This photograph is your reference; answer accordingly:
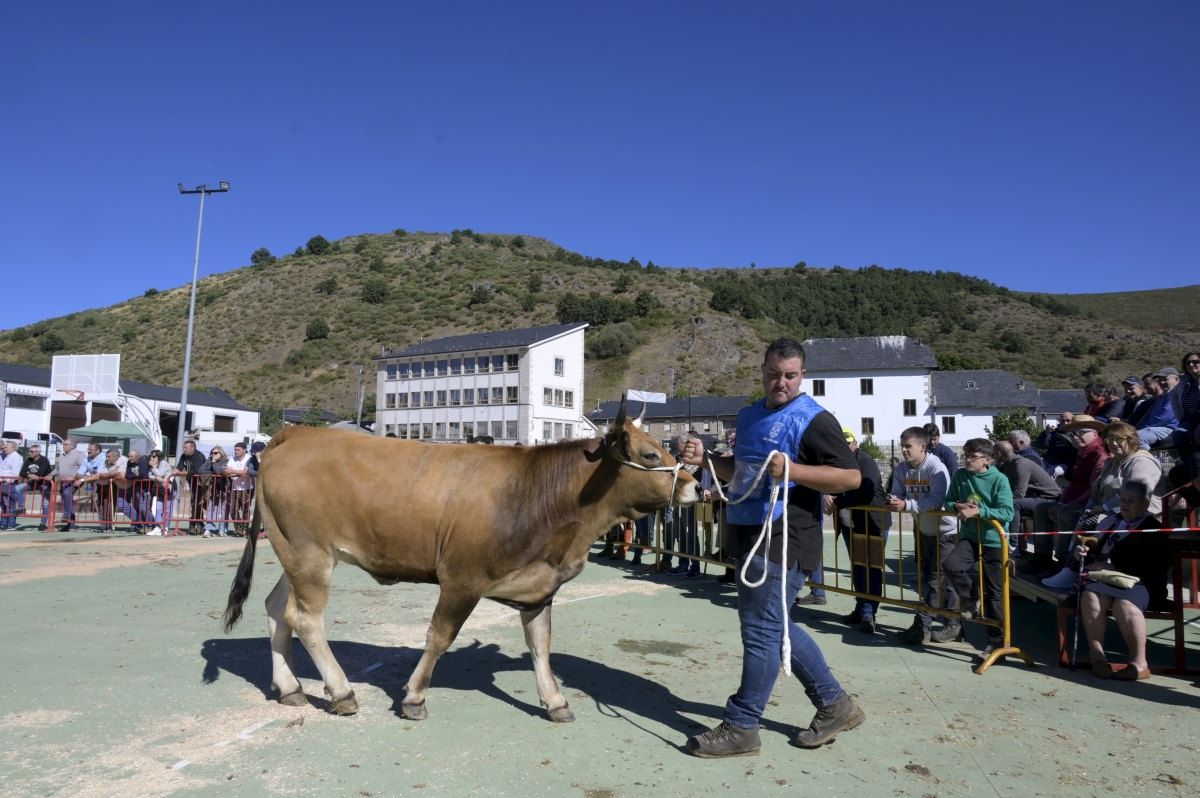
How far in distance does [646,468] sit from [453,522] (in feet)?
4.09

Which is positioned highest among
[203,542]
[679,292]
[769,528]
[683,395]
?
[679,292]

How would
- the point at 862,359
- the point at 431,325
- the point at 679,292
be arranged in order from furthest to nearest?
the point at 679,292, the point at 431,325, the point at 862,359

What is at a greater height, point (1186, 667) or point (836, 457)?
point (836, 457)

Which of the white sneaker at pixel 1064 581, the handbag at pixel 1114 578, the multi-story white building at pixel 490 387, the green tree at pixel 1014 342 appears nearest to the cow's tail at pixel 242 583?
the handbag at pixel 1114 578

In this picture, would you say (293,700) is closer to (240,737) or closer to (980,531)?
(240,737)

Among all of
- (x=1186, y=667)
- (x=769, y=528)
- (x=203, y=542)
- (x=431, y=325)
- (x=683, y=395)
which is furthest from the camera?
(x=431, y=325)

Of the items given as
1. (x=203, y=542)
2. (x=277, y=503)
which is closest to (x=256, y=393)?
(x=203, y=542)

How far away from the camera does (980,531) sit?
22.1ft

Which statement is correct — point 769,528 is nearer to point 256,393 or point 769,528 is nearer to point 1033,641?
point 1033,641

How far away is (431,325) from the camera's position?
331 ft

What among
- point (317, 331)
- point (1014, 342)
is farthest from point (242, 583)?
point (1014, 342)

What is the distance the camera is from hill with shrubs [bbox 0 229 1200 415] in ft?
299

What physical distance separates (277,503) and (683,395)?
79925mm

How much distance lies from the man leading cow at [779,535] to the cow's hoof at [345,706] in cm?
212
